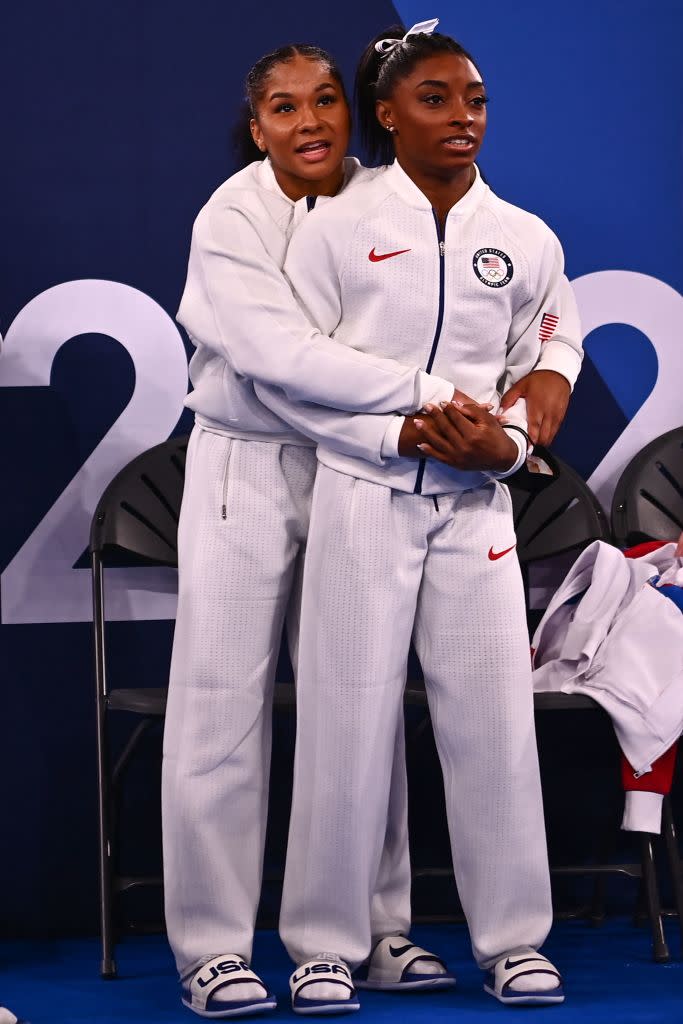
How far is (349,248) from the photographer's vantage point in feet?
8.84

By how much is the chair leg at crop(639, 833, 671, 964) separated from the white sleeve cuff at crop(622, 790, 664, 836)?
13cm

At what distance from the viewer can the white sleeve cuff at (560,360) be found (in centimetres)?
291

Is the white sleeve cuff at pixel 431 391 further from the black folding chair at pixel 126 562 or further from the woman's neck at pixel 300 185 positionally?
the black folding chair at pixel 126 562

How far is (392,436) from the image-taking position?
2.64 m

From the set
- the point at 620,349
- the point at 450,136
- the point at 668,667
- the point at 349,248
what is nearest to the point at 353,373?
the point at 349,248

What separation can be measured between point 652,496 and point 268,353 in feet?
4.92

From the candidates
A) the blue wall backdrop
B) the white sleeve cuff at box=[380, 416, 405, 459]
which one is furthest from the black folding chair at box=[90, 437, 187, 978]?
the white sleeve cuff at box=[380, 416, 405, 459]

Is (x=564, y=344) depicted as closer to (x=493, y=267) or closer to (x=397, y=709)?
(x=493, y=267)

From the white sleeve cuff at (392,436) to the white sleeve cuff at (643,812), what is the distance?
112cm

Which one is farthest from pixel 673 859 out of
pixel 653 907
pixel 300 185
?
pixel 300 185

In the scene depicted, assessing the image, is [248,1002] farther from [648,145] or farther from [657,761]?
[648,145]

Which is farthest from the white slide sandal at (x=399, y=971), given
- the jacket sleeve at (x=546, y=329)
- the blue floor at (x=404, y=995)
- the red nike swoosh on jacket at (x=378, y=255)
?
the red nike swoosh on jacket at (x=378, y=255)

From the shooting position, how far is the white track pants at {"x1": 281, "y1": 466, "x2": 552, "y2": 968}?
2.69 m

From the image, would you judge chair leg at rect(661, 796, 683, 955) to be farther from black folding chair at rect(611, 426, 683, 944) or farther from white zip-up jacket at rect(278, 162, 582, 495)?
white zip-up jacket at rect(278, 162, 582, 495)
